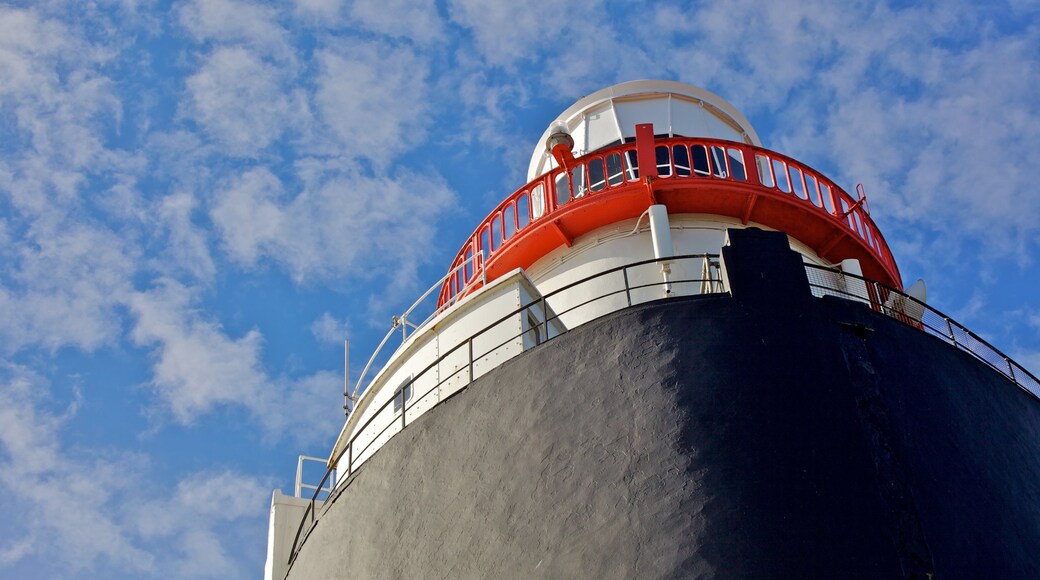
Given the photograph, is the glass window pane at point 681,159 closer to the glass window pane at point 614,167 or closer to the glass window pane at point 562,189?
the glass window pane at point 614,167

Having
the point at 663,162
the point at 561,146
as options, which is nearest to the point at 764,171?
the point at 663,162

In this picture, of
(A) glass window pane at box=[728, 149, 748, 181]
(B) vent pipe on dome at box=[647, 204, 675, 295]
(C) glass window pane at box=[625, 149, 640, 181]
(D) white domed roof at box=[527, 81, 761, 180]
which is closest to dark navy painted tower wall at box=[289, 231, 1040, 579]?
(B) vent pipe on dome at box=[647, 204, 675, 295]

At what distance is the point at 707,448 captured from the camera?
12922 millimetres

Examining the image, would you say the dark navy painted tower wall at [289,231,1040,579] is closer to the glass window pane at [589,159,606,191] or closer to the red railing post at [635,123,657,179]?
the red railing post at [635,123,657,179]

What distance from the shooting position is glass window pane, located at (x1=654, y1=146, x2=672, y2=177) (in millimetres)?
20181

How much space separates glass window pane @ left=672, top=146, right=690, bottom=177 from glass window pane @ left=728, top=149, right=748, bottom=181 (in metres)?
0.73

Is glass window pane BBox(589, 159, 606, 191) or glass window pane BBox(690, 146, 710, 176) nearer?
glass window pane BBox(589, 159, 606, 191)

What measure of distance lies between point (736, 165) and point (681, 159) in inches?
44.5

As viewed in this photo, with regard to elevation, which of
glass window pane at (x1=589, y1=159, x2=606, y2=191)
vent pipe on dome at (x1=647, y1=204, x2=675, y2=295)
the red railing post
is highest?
glass window pane at (x1=589, y1=159, x2=606, y2=191)

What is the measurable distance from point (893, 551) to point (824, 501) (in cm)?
79

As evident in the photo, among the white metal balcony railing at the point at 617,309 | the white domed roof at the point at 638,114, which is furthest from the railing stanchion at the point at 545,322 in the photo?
the white domed roof at the point at 638,114

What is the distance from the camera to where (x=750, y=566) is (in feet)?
39.2

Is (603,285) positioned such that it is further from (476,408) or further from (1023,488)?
(1023,488)

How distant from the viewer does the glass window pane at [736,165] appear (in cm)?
2114
